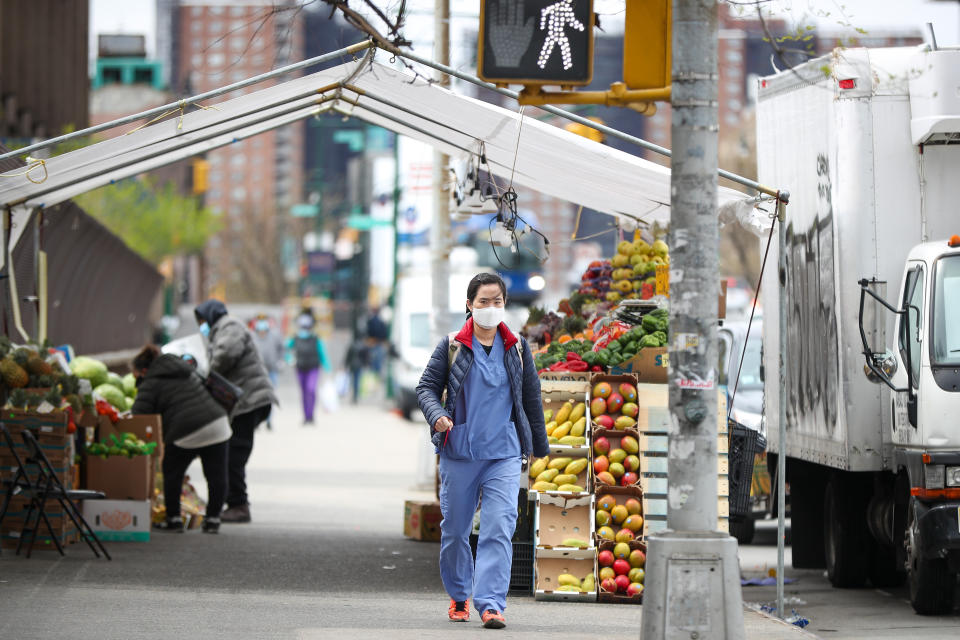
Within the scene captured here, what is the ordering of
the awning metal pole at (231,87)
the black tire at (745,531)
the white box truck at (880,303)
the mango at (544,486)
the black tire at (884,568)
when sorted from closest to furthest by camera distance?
the awning metal pole at (231,87) < the white box truck at (880,303) < the mango at (544,486) < the black tire at (884,568) < the black tire at (745,531)

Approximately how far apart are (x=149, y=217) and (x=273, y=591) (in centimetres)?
3605

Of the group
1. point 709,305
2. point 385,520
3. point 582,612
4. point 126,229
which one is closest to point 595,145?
point 582,612

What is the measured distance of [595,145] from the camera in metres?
11.4

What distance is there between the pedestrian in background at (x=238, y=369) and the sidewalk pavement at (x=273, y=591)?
0.82m

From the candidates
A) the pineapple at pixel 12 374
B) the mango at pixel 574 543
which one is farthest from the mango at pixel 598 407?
the pineapple at pixel 12 374

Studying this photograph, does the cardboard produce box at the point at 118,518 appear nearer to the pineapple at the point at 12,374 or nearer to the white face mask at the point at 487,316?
the pineapple at the point at 12,374

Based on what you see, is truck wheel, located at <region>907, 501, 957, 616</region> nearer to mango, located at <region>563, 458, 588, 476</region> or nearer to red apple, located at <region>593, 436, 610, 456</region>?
red apple, located at <region>593, 436, 610, 456</region>

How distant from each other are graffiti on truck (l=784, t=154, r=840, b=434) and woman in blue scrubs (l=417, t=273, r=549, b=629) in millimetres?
3213

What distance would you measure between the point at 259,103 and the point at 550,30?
4.42m

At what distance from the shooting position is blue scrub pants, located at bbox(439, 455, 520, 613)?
8711mm

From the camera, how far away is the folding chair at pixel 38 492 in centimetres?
1126

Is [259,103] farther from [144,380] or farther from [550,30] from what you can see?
[550,30]

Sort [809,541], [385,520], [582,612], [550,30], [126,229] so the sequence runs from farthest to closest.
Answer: [126,229] < [385,520] < [809,541] < [582,612] < [550,30]

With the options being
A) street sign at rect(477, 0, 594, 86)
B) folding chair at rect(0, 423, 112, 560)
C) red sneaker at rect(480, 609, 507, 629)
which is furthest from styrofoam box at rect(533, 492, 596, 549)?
street sign at rect(477, 0, 594, 86)
